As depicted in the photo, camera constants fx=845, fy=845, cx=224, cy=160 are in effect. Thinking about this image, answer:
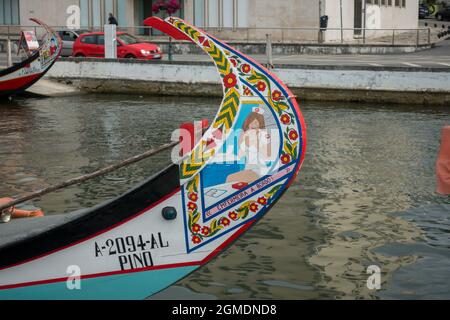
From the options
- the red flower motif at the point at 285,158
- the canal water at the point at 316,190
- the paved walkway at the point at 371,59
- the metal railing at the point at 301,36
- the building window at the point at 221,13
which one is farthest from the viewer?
the building window at the point at 221,13

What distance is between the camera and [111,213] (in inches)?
301

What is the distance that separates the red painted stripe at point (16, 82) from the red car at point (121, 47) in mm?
5707

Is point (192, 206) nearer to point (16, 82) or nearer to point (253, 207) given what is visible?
point (253, 207)

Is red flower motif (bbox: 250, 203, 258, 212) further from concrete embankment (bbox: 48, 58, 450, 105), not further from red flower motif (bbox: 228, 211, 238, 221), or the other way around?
concrete embankment (bbox: 48, 58, 450, 105)

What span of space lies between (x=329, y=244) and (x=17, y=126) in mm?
13049

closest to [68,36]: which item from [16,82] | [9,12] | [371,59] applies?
[9,12]

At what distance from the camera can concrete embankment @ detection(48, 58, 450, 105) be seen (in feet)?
81.5

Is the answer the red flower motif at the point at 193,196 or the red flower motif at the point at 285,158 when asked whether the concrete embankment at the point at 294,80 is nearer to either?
the red flower motif at the point at 285,158

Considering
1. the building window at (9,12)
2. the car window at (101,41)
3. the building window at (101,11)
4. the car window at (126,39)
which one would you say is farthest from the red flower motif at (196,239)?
the building window at (9,12)

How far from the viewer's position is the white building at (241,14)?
42.4m

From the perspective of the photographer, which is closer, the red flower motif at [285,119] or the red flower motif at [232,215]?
the red flower motif at [285,119]

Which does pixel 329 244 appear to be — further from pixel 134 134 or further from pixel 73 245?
pixel 134 134

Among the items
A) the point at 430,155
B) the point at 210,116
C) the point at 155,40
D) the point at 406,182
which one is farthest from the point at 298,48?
the point at 406,182

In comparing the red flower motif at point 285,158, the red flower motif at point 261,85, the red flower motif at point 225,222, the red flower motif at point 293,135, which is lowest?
the red flower motif at point 225,222
